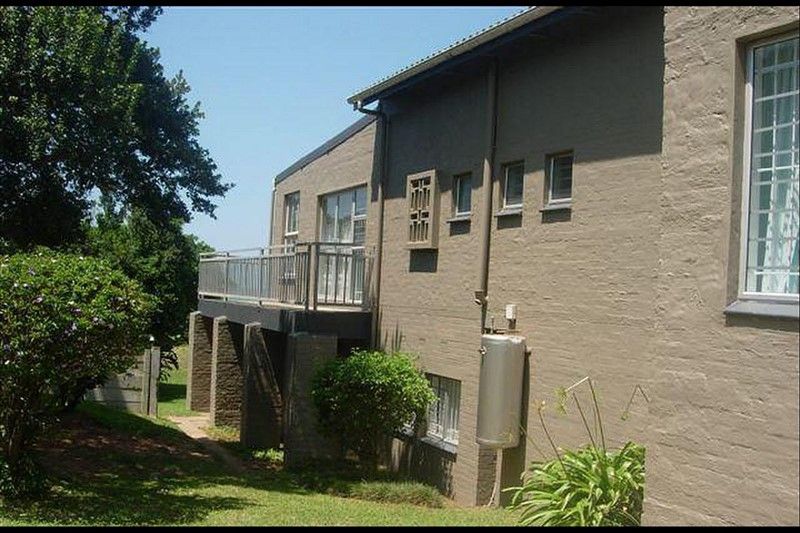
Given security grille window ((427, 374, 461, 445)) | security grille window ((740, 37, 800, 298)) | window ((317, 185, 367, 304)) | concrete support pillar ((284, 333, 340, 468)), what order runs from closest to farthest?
security grille window ((740, 37, 800, 298)), security grille window ((427, 374, 461, 445)), concrete support pillar ((284, 333, 340, 468)), window ((317, 185, 367, 304))

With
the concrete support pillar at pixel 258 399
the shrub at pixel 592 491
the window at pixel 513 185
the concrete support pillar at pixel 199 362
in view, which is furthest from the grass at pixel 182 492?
the concrete support pillar at pixel 199 362

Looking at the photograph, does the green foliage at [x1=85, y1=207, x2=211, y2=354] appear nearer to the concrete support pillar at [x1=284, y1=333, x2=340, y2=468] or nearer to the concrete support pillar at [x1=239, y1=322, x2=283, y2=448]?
the concrete support pillar at [x1=239, y1=322, x2=283, y2=448]

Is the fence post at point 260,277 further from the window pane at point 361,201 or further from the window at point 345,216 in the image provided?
the window pane at point 361,201

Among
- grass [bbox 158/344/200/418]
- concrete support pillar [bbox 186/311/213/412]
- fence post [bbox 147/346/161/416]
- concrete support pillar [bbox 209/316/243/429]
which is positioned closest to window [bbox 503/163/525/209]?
concrete support pillar [bbox 209/316/243/429]

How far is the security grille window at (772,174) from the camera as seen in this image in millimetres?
6055

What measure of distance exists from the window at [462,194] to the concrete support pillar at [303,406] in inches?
131

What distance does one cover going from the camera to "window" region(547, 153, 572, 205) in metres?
11.3

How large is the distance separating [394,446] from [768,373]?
409 inches

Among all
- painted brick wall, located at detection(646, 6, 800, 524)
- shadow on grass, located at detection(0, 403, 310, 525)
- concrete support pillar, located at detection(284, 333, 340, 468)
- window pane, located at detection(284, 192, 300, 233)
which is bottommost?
shadow on grass, located at detection(0, 403, 310, 525)

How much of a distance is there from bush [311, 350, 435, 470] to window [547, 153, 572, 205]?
3907 mm

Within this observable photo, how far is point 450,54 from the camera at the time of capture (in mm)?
13078

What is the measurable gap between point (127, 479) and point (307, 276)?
4.26 metres

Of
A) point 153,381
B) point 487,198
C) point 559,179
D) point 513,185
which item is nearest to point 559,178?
point 559,179

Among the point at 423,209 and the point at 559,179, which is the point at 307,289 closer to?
the point at 423,209
